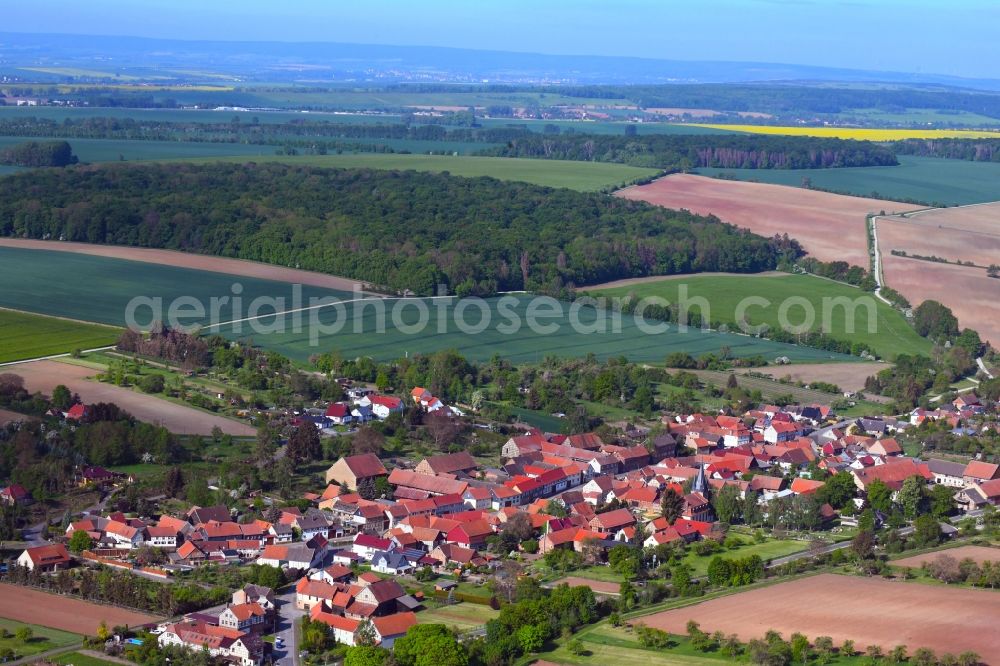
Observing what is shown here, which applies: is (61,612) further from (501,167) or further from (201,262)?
(501,167)

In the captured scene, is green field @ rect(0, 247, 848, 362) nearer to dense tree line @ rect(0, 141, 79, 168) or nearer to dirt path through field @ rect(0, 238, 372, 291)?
dirt path through field @ rect(0, 238, 372, 291)

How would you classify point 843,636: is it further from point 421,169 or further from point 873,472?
point 421,169

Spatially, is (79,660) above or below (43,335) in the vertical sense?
below

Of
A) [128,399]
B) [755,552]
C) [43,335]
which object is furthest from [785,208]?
[755,552]

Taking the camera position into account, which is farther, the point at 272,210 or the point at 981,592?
the point at 272,210

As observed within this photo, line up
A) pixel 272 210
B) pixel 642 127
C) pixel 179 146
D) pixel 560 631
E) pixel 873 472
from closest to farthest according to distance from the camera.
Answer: pixel 560 631, pixel 873 472, pixel 272 210, pixel 179 146, pixel 642 127

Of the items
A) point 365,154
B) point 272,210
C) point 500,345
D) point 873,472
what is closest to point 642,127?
point 365,154

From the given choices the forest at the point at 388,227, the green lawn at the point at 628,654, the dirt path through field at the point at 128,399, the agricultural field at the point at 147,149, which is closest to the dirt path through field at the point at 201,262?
the forest at the point at 388,227
